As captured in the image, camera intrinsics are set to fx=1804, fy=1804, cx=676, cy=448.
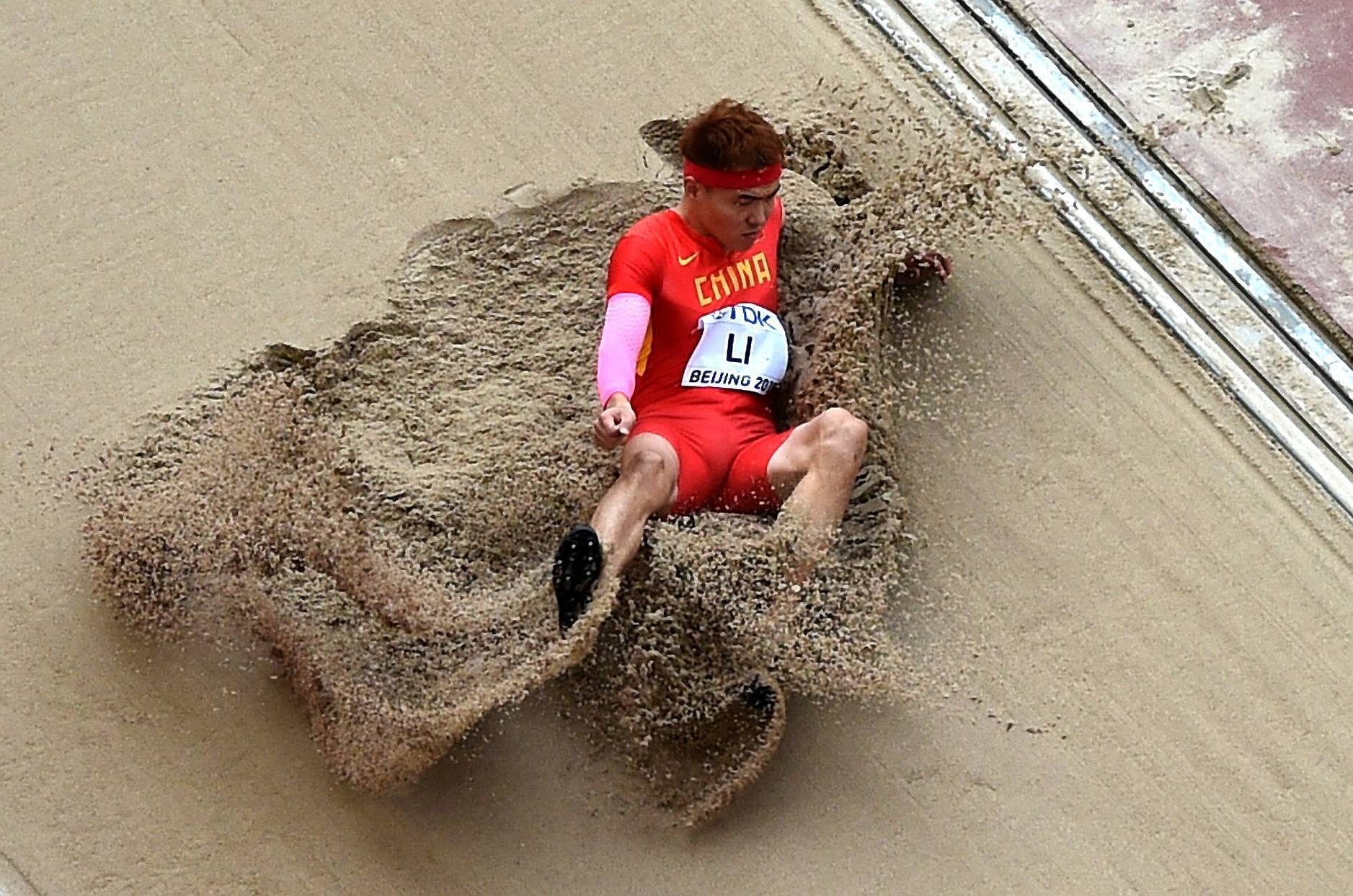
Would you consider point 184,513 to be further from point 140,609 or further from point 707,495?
point 707,495

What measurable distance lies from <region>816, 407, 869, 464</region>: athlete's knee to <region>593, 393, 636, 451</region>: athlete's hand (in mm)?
274

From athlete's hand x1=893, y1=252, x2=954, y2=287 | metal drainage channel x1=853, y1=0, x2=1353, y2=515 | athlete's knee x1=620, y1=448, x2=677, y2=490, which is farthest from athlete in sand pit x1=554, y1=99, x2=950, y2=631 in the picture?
metal drainage channel x1=853, y1=0, x2=1353, y2=515

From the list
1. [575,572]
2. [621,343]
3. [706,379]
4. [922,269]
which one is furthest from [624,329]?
[922,269]

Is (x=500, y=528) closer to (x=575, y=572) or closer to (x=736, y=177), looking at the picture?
(x=575, y=572)

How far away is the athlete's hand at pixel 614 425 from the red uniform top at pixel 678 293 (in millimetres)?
194

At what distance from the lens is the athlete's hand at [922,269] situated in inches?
111

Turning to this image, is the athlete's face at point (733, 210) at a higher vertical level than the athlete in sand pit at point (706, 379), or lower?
higher

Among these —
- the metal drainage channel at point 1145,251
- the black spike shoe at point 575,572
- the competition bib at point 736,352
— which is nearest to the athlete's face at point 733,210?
the competition bib at point 736,352

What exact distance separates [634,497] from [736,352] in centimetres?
30

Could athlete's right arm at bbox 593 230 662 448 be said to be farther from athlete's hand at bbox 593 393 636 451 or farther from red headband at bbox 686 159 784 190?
red headband at bbox 686 159 784 190

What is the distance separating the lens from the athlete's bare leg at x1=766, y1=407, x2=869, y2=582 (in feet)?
8.05

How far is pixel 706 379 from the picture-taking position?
2.60 meters

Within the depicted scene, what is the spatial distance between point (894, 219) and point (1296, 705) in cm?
94

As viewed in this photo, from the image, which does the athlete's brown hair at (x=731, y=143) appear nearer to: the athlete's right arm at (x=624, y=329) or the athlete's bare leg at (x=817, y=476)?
the athlete's right arm at (x=624, y=329)
